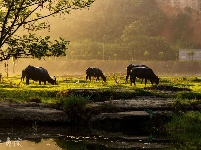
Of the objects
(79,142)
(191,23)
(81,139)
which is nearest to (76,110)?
(81,139)

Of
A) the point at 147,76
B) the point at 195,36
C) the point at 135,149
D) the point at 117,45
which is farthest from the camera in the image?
the point at 195,36

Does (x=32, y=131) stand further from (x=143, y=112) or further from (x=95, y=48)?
(x=95, y=48)

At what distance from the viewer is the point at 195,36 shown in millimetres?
161125

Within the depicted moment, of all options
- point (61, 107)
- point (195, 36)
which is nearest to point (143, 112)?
point (61, 107)

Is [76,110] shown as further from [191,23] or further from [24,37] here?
[191,23]

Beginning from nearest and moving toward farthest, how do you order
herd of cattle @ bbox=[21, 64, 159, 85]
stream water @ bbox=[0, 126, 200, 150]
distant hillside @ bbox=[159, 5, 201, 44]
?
stream water @ bbox=[0, 126, 200, 150] < herd of cattle @ bbox=[21, 64, 159, 85] < distant hillside @ bbox=[159, 5, 201, 44]

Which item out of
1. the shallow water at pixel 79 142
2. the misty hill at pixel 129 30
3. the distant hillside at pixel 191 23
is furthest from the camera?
the distant hillside at pixel 191 23

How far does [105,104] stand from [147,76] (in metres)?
17.1

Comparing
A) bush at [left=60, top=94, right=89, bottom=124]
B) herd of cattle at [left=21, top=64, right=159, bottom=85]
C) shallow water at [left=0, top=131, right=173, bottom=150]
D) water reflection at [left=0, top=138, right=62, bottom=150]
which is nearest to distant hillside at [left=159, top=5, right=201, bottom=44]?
herd of cattle at [left=21, top=64, right=159, bottom=85]

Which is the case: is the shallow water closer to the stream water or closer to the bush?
the stream water

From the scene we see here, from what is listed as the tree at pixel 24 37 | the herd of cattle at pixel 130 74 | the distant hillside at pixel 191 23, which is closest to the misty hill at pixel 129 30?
the distant hillside at pixel 191 23

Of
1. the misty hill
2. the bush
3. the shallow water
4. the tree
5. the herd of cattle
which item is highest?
the misty hill

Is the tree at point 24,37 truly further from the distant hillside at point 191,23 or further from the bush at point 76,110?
the distant hillside at point 191,23

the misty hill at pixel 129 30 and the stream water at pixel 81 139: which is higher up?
the misty hill at pixel 129 30
